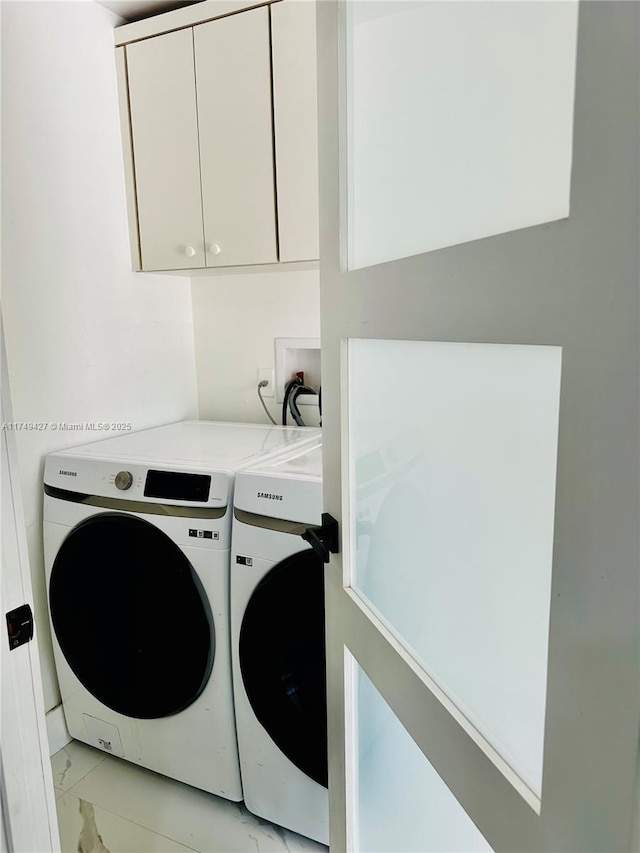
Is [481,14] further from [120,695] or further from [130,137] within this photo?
[120,695]

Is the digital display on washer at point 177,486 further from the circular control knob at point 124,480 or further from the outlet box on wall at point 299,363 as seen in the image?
the outlet box on wall at point 299,363

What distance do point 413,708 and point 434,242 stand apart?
57 cm

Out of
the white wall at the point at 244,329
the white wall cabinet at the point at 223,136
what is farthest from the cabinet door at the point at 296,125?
the white wall at the point at 244,329

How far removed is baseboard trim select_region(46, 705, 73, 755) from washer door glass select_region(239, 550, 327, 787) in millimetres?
785

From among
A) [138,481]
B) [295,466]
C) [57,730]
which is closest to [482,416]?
[295,466]

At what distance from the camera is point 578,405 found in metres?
0.40

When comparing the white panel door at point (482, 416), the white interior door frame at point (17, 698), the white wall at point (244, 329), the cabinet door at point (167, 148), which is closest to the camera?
the white panel door at point (482, 416)

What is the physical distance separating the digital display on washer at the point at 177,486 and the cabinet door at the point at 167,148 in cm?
72

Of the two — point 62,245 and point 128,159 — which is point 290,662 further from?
point 128,159

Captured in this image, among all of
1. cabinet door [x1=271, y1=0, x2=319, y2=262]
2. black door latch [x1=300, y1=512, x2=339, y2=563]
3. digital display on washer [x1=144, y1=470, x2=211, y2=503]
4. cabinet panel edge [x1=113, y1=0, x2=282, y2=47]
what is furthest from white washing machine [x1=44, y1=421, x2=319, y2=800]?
cabinet panel edge [x1=113, y1=0, x2=282, y2=47]

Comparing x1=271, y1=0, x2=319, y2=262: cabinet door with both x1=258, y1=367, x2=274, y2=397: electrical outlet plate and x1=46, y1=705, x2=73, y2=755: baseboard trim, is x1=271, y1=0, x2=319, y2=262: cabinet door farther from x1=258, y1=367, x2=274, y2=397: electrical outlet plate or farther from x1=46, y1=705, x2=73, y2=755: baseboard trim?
x1=46, y1=705, x2=73, y2=755: baseboard trim

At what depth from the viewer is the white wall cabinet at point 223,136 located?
1.51 meters

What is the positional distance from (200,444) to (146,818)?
1047 millimetres

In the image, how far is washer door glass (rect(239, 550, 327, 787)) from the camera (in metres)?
1.26
